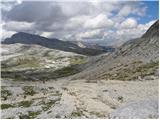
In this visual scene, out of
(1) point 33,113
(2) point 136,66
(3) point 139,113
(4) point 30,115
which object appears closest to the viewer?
(3) point 139,113

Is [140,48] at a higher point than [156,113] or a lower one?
higher

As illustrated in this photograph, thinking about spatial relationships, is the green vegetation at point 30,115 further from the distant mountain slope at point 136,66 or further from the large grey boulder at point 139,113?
the distant mountain slope at point 136,66

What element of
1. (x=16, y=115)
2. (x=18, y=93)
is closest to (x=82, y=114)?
(x=16, y=115)

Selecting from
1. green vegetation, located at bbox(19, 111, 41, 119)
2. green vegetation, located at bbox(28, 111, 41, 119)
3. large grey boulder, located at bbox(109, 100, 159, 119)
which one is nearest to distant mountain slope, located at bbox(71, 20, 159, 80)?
green vegetation, located at bbox(28, 111, 41, 119)

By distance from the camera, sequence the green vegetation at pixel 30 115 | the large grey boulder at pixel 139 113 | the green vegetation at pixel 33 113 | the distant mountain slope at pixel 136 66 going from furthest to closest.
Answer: the distant mountain slope at pixel 136 66
the green vegetation at pixel 33 113
the green vegetation at pixel 30 115
the large grey boulder at pixel 139 113

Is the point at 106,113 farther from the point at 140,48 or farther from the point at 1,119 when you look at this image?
the point at 140,48

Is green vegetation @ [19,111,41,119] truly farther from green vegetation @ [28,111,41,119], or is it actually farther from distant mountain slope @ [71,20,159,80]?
distant mountain slope @ [71,20,159,80]

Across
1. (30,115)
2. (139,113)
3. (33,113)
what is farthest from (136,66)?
(139,113)

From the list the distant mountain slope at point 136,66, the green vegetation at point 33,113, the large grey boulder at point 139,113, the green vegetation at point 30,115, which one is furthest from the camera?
the distant mountain slope at point 136,66

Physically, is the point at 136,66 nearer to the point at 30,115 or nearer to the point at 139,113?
the point at 30,115

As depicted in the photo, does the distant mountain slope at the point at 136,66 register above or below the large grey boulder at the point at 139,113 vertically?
above

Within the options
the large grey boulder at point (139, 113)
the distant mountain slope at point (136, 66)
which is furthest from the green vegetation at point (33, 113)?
the distant mountain slope at point (136, 66)
